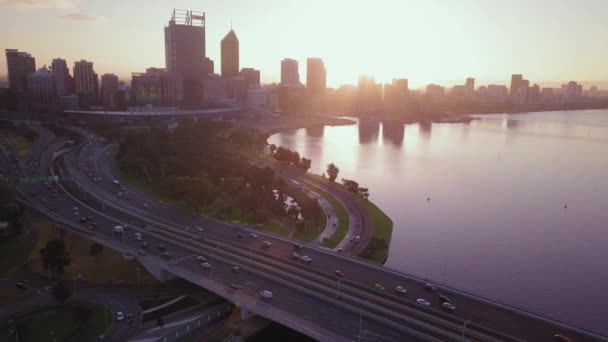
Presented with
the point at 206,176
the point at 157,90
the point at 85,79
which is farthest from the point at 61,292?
the point at 85,79

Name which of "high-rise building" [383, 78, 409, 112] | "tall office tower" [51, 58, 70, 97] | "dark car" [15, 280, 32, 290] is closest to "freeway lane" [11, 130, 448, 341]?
"dark car" [15, 280, 32, 290]

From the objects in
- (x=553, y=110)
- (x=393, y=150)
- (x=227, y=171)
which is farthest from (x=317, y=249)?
(x=553, y=110)

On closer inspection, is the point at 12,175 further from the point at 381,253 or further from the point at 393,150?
the point at 393,150

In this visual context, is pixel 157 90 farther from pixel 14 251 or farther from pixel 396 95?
pixel 396 95

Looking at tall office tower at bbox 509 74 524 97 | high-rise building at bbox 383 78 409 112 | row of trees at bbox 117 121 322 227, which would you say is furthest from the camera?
tall office tower at bbox 509 74 524 97

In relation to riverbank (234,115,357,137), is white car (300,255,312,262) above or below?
below

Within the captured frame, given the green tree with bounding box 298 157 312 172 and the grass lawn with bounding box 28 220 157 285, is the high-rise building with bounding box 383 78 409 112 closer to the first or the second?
the green tree with bounding box 298 157 312 172

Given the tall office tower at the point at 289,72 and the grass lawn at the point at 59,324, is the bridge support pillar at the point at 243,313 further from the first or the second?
the tall office tower at the point at 289,72

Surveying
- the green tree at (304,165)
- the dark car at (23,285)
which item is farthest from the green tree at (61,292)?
the green tree at (304,165)
